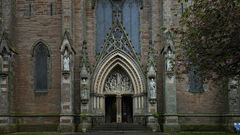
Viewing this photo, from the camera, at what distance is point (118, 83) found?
3662 cm

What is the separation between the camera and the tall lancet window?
36719 millimetres

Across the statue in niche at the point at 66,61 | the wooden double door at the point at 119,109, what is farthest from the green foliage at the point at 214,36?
the wooden double door at the point at 119,109

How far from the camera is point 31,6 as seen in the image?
36.4 meters

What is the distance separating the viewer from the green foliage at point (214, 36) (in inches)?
701

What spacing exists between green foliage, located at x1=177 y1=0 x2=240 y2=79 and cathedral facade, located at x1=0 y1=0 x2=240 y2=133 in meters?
13.2

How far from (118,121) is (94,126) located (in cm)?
219

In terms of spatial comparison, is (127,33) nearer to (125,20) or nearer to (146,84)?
(125,20)

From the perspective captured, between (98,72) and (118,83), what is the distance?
6.85ft

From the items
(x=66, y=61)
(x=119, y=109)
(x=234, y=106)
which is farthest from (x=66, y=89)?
(x=234, y=106)

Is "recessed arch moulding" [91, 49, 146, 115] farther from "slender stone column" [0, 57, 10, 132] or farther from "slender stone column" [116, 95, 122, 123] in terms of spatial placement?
"slender stone column" [0, 57, 10, 132]

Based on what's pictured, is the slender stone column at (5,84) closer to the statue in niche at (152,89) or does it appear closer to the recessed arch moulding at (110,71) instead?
the recessed arch moulding at (110,71)

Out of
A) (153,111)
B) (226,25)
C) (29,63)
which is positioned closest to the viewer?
(226,25)

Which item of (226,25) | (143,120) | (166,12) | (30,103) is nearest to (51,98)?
(30,103)

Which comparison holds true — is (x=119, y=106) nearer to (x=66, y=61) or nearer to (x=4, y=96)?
(x=66, y=61)
